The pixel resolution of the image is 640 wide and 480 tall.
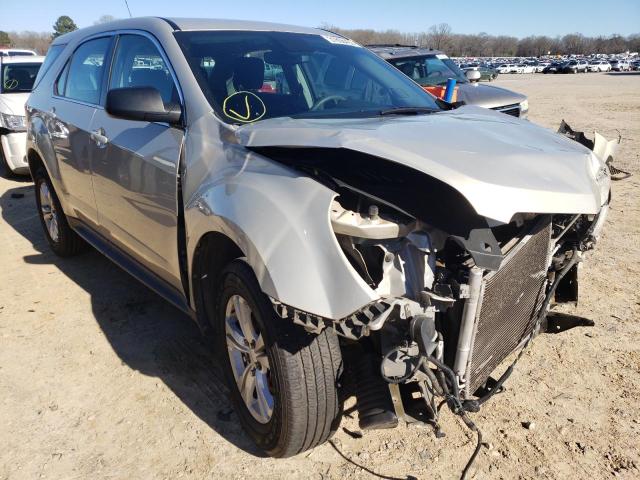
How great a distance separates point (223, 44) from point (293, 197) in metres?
1.39

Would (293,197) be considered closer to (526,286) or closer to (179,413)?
(526,286)

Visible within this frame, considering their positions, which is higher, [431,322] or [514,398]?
[431,322]

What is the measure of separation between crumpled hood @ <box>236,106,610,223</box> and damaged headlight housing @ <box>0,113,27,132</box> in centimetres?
694

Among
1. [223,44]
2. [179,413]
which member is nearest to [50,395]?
[179,413]

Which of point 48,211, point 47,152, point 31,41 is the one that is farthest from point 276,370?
point 31,41

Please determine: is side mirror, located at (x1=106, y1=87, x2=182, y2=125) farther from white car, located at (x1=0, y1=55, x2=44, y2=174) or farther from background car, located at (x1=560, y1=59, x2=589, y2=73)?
background car, located at (x1=560, y1=59, x2=589, y2=73)

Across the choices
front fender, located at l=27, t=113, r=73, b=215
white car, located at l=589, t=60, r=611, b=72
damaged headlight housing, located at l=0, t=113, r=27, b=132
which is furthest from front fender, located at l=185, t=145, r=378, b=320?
white car, located at l=589, t=60, r=611, b=72

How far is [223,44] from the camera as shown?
9.75ft

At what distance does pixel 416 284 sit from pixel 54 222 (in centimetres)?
396

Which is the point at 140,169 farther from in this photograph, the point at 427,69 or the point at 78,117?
the point at 427,69

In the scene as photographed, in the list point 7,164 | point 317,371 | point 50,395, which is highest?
point 317,371

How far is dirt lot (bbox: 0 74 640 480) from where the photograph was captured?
239 centimetres

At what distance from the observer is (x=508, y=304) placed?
7.42 ft

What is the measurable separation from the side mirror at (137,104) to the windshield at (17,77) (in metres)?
7.06
